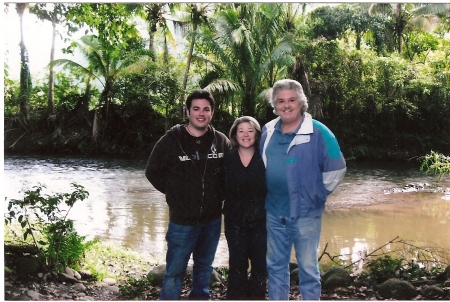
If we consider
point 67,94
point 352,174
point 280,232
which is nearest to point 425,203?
point 352,174

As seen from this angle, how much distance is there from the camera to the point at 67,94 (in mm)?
20547

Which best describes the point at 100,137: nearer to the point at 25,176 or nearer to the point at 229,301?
the point at 25,176

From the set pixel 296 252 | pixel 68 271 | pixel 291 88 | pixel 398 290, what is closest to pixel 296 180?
pixel 296 252

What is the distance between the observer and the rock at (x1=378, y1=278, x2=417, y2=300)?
392 centimetres

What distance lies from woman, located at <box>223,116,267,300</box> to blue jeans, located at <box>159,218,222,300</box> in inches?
6.0

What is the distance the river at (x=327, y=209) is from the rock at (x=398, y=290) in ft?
5.54

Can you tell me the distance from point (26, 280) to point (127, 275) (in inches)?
50.2

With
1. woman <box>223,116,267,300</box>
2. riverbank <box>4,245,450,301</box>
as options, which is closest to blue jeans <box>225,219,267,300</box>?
woman <box>223,116,267,300</box>

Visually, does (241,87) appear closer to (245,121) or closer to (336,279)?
(336,279)

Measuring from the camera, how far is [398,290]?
3936 millimetres

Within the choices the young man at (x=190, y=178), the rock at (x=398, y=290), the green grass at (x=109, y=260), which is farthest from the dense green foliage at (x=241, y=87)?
the young man at (x=190, y=178)

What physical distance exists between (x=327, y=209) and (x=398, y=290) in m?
5.30

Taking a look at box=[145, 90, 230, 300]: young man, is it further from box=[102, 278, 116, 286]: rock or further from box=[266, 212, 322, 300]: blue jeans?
box=[102, 278, 116, 286]: rock

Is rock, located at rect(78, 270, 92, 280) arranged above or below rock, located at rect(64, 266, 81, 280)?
below
